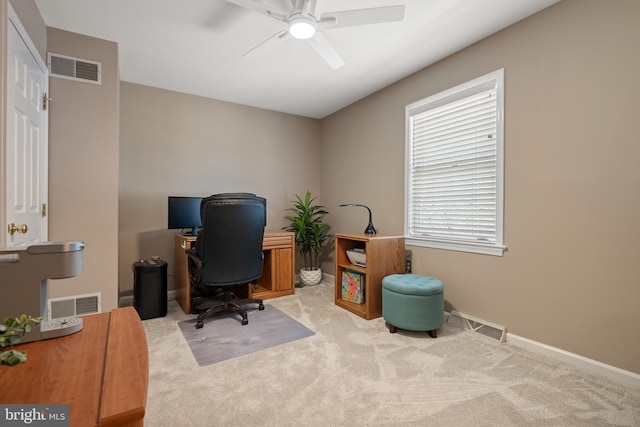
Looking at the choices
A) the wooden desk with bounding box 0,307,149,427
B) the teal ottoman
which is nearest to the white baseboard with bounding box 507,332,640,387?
the teal ottoman

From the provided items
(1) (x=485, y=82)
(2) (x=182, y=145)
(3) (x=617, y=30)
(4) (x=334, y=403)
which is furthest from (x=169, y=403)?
(3) (x=617, y=30)

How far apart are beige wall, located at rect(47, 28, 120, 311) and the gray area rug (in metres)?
0.88

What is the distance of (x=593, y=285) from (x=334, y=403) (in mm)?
1881

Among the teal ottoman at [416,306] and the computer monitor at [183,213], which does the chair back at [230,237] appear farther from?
the teal ottoman at [416,306]

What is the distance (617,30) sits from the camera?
1904mm

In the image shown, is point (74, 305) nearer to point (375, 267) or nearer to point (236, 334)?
point (236, 334)

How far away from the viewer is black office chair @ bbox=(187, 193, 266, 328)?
104 inches

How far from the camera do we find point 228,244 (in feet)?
9.00

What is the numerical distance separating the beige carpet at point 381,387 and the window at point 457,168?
0.95 metres

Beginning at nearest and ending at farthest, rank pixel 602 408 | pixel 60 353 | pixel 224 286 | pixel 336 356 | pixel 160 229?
1. pixel 60 353
2. pixel 602 408
3. pixel 336 356
4. pixel 224 286
5. pixel 160 229

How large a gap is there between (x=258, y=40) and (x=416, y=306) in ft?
8.92

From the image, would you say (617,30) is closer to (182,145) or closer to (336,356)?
(336,356)

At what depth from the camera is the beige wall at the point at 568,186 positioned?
1877 mm

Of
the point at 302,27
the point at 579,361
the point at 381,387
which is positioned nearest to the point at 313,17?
the point at 302,27
